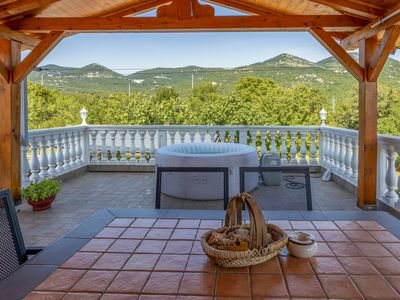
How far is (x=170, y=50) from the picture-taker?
1789 cm

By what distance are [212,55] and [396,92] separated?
28.3ft

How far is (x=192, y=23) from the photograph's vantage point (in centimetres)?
438

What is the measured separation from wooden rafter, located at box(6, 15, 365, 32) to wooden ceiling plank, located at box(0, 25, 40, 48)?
0.12 m

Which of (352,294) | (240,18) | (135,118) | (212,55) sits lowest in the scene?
(352,294)

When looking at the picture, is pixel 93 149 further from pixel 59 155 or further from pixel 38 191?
pixel 38 191

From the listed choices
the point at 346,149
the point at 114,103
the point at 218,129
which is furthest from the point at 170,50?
the point at 346,149

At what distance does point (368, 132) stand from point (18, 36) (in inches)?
181

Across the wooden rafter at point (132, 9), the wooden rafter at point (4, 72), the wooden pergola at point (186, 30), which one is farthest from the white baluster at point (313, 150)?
the wooden rafter at point (4, 72)

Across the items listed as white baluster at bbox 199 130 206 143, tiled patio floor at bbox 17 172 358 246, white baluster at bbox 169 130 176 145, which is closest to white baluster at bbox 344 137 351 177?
tiled patio floor at bbox 17 172 358 246

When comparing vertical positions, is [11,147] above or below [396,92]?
below

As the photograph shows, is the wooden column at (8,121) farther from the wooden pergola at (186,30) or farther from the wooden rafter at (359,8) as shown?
the wooden rafter at (359,8)

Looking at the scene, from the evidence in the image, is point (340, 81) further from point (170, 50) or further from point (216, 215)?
point (216, 215)

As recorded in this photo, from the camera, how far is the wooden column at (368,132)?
4.26 metres

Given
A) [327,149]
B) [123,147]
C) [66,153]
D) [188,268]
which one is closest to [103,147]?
[123,147]
